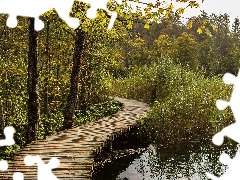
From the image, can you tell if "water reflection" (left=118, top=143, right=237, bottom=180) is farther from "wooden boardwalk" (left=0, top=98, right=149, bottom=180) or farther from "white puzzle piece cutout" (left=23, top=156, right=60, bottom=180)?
"white puzzle piece cutout" (left=23, top=156, right=60, bottom=180)

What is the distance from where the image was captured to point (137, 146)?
10.5 metres

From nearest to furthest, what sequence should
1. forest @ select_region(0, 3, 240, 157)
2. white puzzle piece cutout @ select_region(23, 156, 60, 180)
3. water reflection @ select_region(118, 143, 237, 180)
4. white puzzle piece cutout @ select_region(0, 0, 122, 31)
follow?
white puzzle piece cutout @ select_region(0, 0, 122, 31), white puzzle piece cutout @ select_region(23, 156, 60, 180), forest @ select_region(0, 3, 240, 157), water reflection @ select_region(118, 143, 237, 180)

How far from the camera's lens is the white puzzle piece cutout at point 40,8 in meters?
3.03

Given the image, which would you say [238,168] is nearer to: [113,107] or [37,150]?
[37,150]

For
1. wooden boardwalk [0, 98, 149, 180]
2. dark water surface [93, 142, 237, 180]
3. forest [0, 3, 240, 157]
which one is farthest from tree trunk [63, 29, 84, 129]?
Result: dark water surface [93, 142, 237, 180]

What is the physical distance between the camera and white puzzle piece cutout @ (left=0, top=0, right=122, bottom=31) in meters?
3.03

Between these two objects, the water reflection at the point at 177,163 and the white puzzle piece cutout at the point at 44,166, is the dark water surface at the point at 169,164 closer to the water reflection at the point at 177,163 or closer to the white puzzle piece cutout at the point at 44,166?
the water reflection at the point at 177,163

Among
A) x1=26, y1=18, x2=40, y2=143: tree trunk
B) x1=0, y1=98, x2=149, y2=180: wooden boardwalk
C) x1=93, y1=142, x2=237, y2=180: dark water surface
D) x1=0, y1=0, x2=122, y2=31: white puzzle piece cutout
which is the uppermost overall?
x1=0, y1=0, x2=122, y2=31: white puzzle piece cutout

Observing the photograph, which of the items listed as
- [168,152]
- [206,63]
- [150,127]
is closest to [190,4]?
[168,152]

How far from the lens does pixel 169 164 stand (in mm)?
8633

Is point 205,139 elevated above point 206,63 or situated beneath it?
situated beneath

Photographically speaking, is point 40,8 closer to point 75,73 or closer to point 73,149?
point 73,149

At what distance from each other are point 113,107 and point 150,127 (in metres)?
3.47

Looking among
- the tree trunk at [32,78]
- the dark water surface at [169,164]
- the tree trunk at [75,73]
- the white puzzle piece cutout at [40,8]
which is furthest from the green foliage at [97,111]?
the white puzzle piece cutout at [40,8]
